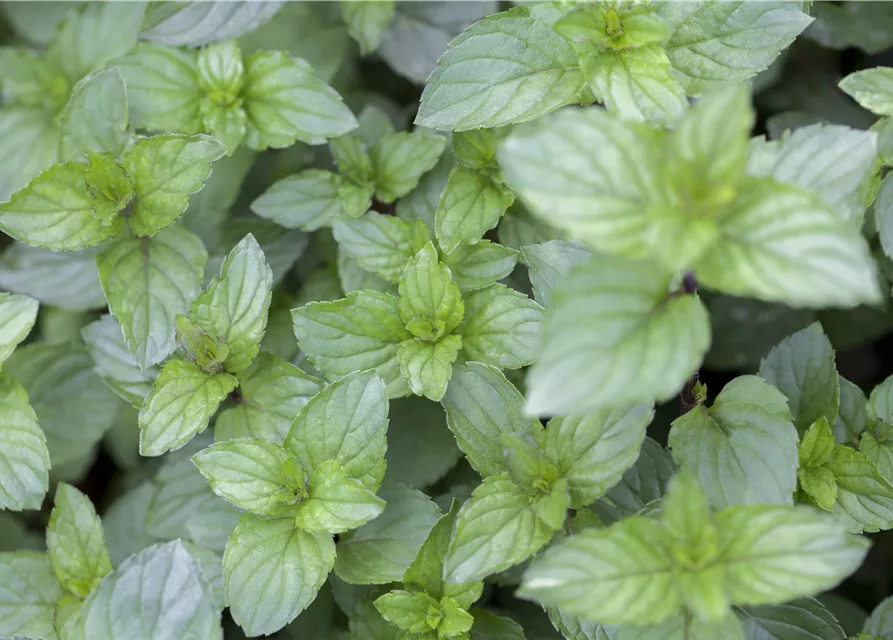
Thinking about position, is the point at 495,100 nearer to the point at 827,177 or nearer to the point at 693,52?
the point at 693,52

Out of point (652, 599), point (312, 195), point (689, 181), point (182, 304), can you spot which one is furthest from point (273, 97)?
point (652, 599)

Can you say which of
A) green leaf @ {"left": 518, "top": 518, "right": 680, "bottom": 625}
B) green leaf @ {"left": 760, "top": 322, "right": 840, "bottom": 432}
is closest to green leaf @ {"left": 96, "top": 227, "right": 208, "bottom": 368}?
green leaf @ {"left": 518, "top": 518, "right": 680, "bottom": 625}

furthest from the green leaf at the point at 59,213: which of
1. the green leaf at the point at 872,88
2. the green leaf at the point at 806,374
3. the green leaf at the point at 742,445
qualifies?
the green leaf at the point at 872,88

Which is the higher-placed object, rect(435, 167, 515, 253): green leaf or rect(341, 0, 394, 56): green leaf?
rect(341, 0, 394, 56): green leaf

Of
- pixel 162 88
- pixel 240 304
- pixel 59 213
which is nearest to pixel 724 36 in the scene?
pixel 240 304

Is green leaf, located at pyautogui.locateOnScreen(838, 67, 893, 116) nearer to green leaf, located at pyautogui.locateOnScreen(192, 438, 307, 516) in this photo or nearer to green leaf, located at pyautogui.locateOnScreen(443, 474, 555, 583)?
green leaf, located at pyautogui.locateOnScreen(443, 474, 555, 583)

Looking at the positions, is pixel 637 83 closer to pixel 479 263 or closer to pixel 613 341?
pixel 479 263
